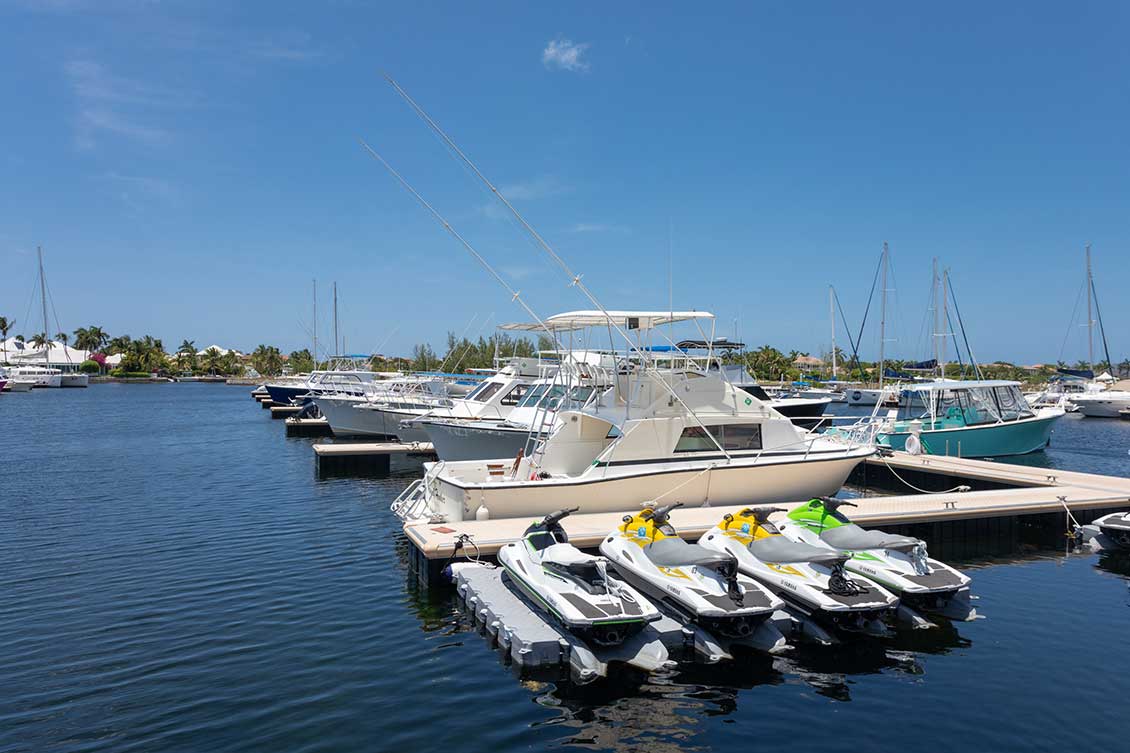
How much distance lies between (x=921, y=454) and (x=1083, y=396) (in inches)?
1830

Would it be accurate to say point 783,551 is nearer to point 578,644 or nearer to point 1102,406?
point 578,644

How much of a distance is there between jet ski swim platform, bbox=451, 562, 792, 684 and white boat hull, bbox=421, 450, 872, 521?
388cm

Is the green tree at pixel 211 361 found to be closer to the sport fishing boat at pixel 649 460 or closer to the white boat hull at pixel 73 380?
the white boat hull at pixel 73 380

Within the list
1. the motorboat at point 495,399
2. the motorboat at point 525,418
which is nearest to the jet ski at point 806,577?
the motorboat at point 525,418

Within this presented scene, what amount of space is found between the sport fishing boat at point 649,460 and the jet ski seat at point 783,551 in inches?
174

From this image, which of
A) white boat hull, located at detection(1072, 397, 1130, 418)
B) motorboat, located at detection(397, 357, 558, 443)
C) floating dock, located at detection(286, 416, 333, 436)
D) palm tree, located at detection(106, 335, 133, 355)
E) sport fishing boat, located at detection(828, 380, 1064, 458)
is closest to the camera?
motorboat, located at detection(397, 357, 558, 443)

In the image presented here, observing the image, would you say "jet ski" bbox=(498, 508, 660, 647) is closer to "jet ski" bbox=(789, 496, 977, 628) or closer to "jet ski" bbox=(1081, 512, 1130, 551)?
"jet ski" bbox=(789, 496, 977, 628)

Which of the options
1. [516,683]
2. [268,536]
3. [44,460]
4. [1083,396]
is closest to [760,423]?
[516,683]

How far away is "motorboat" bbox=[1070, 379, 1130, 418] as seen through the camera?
60.4 m

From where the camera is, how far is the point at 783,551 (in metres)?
11.6

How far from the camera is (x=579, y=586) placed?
1013cm

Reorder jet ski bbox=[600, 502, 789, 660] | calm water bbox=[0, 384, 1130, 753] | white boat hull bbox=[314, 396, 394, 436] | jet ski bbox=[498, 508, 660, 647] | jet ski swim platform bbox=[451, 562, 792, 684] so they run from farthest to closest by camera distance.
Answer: white boat hull bbox=[314, 396, 394, 436] < jet ski bbox=[600, 502, 789, 660] < jet ski swim platform bbox=[451, 562, 792, 684] < jet ski bbox=[498, 508, 660, 647] < calm water bbox=[0, 384, 1130, 753]

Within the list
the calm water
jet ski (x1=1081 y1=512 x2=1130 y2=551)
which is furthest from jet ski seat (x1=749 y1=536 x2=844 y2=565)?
jet ski (x1=1081 y1=512 x2=1130 y2=551)

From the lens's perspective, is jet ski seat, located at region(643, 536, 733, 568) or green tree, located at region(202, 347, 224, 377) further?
green tree, located at region(202, 347, 224, 377)
